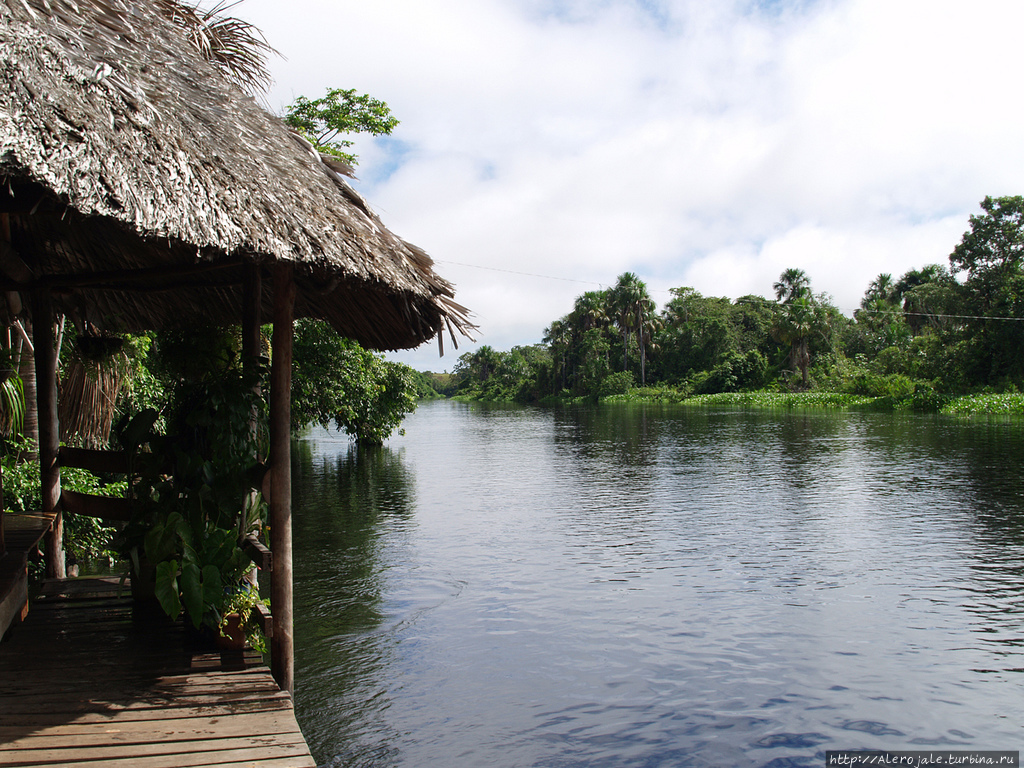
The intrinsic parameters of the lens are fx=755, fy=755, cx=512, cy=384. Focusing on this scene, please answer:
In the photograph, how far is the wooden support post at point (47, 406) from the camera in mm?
5801

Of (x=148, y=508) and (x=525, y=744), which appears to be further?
(x=525, y=744)

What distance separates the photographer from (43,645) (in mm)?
4566

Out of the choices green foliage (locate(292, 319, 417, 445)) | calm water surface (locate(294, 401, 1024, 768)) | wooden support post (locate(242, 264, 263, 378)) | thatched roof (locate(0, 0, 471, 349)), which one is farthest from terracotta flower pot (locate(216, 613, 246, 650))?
green foliage (locate(292, 319, 417, 445))

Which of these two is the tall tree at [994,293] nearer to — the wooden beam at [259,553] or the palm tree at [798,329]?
the palm tree at [798,329]

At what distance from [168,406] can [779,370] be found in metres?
59.6

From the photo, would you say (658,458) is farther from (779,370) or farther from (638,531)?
(779,370)

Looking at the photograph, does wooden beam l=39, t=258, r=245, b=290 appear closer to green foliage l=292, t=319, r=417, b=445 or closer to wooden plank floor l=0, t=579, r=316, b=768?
wooden plank floor l=0, t=579, r=316, b=768

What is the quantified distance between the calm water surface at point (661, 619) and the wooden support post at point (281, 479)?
1.41 meters

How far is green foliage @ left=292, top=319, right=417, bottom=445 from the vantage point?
1814 centimetres

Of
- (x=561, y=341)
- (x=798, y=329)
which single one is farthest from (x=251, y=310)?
(x=561, y=341)

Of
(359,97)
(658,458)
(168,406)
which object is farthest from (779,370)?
(168,406)

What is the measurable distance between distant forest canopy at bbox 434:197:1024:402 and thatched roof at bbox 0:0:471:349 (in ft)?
142

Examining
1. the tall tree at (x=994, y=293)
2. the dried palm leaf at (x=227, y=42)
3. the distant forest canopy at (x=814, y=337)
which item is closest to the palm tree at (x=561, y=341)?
the distant forest canopy at (x=814, y=337)

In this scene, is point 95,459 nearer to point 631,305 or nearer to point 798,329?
point 798,329
